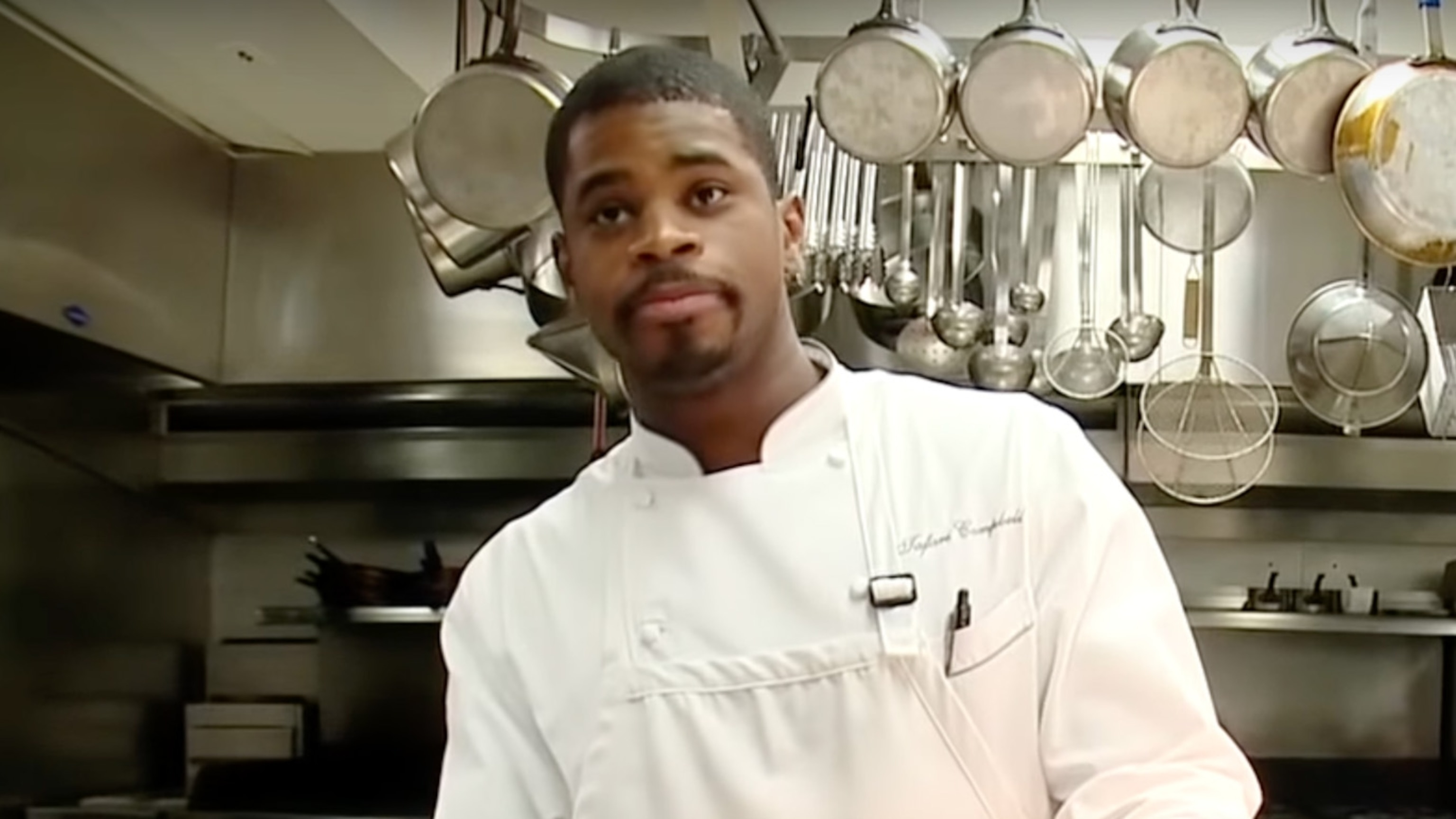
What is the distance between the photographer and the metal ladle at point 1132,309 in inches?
95.6

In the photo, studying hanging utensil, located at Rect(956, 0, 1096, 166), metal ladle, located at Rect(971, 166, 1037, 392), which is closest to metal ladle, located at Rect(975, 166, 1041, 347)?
metal ladle, located at Rect(971, 166, 1037, 392)

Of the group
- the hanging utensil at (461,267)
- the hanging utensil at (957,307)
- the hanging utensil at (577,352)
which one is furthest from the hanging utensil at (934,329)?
the hanging utensil at (461,267)

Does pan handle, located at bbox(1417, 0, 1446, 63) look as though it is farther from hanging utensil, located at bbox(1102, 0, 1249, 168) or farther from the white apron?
the white apron

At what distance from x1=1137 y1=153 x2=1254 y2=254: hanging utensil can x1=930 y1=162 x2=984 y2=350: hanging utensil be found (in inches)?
A: 10.8

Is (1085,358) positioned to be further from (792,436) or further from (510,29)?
(792,436)

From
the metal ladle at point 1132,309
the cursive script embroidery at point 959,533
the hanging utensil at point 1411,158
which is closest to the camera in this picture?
the cursive script embroidery at point 959,533

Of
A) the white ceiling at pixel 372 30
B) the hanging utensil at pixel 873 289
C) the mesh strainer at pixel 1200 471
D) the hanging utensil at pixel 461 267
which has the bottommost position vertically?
the mesh strainer at pixel 1200 471

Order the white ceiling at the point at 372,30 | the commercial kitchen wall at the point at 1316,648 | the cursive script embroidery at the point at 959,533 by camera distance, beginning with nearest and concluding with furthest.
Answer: the cursive script embroidery at the point at 959,533, the white ceiling at the point at 372,30, the commercial kitchen wall at the point at 1316,648

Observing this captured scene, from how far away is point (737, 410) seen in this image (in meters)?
1.06

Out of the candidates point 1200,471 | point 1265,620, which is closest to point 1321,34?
point 1200,471

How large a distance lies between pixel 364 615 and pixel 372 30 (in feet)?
3.29

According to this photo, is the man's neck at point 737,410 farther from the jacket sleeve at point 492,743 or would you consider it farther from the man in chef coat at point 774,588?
the jacket sleeve at point 492,743

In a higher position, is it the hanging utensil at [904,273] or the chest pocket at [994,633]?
the hanging utensil at [904,273]

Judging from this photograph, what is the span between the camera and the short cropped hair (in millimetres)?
974
